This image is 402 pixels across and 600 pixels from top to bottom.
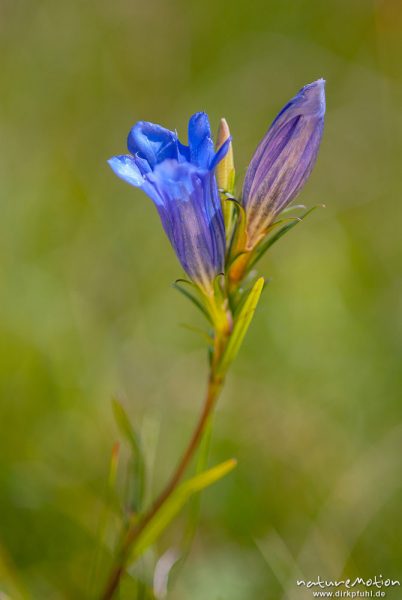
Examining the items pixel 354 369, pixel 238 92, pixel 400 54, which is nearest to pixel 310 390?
pixel 354 369

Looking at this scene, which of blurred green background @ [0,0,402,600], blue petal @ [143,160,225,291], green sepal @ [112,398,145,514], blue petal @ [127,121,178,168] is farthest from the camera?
blurred green background @ [0,0,402,600]

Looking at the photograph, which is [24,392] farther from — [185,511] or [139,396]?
[185,511]

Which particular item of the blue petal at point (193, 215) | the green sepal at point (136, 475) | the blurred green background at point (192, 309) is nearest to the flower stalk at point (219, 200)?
the blue petal at point (193, 215)

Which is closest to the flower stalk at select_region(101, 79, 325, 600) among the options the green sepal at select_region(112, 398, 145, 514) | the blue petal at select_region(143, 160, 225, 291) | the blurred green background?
the blue petal at select_region(143, 160, 225, 291)

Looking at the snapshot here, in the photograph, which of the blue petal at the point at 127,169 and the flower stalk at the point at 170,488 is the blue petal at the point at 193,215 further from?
the flower stalk at the point at 170,488

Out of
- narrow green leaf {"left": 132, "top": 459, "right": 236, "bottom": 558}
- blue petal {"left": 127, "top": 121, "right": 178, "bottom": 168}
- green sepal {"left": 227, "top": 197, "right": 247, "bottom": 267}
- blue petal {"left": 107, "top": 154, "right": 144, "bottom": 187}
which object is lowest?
narrow green leaf {"left": 132, "top": 459, "right": 236, "bottom": 558}

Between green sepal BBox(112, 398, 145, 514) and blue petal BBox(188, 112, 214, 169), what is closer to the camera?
blue petal BBox(188, 112, 214, 169)

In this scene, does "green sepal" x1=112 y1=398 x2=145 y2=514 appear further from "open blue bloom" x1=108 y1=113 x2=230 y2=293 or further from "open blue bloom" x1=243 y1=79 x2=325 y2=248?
"open blue bloom" x1=243 y1=79 x2=325 y2=248
